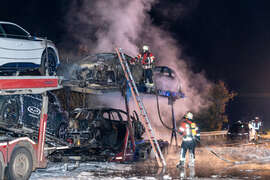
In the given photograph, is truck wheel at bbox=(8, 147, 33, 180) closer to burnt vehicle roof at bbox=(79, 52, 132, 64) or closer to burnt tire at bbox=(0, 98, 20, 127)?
burnt tire at bbox=(0, 98, 20, 127)

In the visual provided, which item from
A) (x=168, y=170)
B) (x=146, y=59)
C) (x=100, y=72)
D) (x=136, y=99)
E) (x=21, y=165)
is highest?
(x=146, y=59)

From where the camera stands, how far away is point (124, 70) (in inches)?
461

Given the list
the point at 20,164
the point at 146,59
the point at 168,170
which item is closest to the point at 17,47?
the point at 20,164

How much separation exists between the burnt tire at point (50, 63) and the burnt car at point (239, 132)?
13728 mm

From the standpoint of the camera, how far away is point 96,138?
10906 mm

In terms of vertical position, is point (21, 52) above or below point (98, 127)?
above

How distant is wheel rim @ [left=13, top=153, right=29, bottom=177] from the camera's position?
829 cm

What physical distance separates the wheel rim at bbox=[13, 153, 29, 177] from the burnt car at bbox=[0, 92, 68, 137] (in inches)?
27.2

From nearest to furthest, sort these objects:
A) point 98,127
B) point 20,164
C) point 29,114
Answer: point 20,164 < point 29,114 < point 98,127

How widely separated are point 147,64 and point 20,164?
615 centimetres

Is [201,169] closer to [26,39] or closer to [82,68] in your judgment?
[82,68]

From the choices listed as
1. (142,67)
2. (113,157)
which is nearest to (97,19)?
(142,67)

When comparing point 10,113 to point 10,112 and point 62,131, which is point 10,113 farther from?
point 62,131

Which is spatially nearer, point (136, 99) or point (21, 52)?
point (21, 52)
